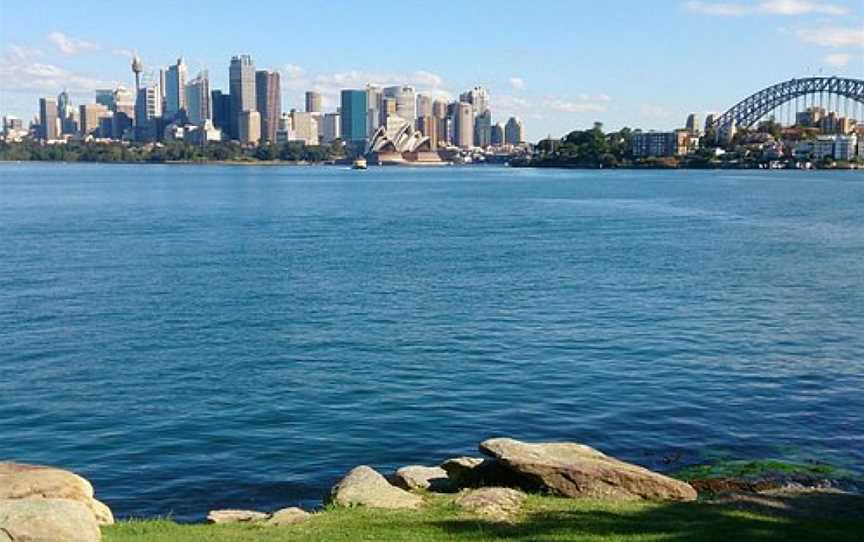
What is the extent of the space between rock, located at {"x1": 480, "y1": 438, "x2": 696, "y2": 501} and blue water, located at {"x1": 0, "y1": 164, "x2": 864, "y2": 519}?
15.6 ft

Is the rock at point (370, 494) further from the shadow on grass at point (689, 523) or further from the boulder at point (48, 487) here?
the boulder at point (48, 487)

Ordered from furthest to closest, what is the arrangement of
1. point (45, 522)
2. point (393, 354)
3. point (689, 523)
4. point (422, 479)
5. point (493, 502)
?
point (393, 354), point (422, 479), point (493, 502), point (689, 523), point (45, 522)

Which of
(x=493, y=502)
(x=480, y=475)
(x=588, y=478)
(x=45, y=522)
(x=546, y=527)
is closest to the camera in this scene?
(x=45, y=522)

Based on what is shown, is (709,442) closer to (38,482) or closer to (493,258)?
(38,482)

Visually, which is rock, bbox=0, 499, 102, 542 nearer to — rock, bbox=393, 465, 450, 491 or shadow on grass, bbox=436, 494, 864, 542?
shadow on grass, bbox=436, 494, 864, 542

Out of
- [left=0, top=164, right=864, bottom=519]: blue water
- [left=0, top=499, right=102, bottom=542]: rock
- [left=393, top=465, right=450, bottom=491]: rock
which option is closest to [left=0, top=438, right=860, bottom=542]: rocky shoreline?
[left=393, top=465, right=450, bottom=491]: rock

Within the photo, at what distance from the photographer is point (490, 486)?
16922 mm

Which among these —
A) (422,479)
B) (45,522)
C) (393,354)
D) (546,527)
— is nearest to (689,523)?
(546,527)

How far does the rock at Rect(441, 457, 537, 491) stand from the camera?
1684 centimetres

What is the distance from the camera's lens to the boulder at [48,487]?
585 inches

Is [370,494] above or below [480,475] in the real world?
above

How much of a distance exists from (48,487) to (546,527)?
753 cm

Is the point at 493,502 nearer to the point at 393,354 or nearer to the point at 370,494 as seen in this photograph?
the point at 370,494

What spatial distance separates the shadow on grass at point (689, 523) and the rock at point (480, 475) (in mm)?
1748
